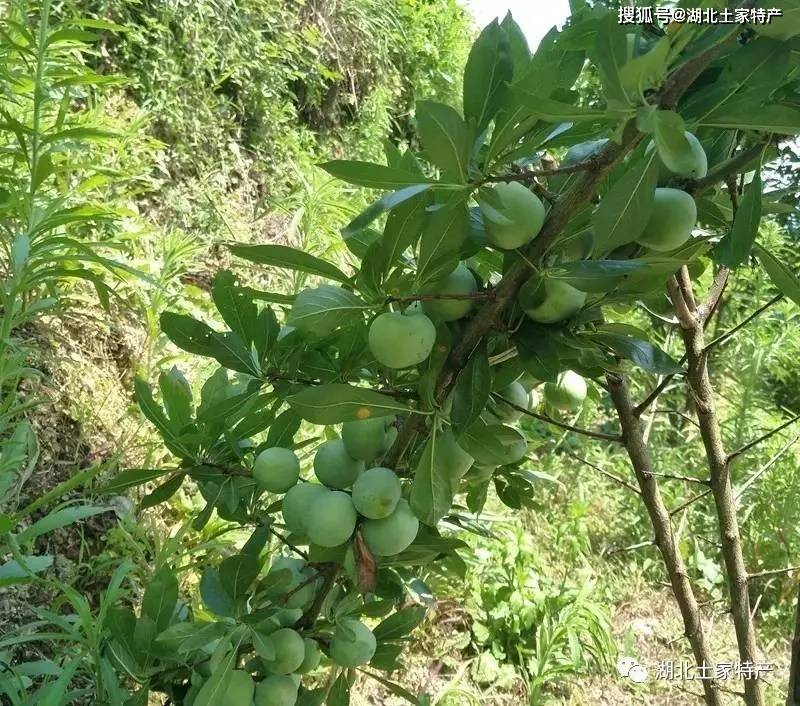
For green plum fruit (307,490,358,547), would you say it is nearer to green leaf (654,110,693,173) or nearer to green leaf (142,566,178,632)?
green leaf (142,566,178,632)

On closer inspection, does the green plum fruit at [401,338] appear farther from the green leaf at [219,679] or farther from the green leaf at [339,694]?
the green leaf at [339,694]

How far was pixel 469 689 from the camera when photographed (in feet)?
5.47

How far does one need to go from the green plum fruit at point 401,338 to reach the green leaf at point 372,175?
A: 96mm

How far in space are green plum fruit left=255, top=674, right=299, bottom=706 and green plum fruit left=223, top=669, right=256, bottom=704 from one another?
0.01 meters

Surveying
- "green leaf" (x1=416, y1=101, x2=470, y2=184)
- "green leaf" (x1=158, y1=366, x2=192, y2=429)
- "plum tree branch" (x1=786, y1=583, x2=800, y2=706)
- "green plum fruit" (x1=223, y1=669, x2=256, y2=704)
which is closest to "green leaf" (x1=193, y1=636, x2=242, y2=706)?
"green plum fruit" (x1=223, y1=669, x2=256, y2=704)

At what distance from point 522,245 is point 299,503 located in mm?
292

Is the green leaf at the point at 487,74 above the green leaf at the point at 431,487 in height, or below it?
above

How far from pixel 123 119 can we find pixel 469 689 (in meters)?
1.97

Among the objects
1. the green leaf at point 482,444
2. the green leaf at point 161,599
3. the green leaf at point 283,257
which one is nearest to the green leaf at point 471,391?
the green leaf at point 482,444

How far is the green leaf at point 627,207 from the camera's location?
1.37ft

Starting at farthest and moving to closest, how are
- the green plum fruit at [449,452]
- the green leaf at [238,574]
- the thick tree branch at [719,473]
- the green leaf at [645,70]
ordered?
the thick tree branch at [719,473]
the green leaf at [238,574]
the green plum fruit at [449,452]
the green leaf at [645,70]

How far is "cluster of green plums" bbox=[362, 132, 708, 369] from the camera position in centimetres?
45

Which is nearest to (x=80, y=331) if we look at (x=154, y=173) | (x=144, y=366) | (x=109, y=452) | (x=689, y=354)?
(x=144, y=366)

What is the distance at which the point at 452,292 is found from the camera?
0.52 metres
